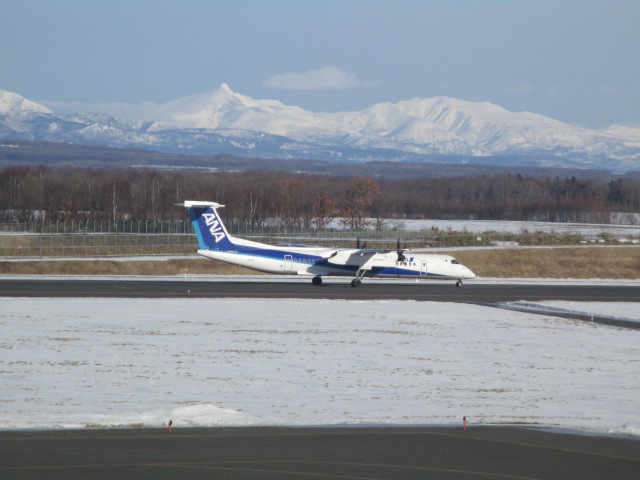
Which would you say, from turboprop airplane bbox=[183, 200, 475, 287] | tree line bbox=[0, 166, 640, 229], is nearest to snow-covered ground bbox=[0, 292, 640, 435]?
turboprop airplane bbox=[183, 200, 475, 287]

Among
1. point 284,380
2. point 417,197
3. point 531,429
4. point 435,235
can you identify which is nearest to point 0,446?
point 284,380

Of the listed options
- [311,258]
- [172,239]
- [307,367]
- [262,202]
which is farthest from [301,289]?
[262,202]

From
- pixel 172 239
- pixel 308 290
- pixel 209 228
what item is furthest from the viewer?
pixel 172 239

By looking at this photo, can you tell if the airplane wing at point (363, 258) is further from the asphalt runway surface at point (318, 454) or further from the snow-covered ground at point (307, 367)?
the asphalt runway surface at point (318, 454)

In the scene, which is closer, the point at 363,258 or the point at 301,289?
the point at 301,289

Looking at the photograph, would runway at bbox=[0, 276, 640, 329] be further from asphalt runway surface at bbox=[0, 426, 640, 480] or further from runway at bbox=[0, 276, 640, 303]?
asphalt runway surface at bbox=[0, 426, 640, 480]

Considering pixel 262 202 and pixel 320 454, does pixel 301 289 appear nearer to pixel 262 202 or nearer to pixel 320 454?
pixel 320 454

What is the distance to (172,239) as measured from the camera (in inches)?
2714

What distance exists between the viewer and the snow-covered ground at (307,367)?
16969 millimetres

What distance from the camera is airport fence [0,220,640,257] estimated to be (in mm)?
64562

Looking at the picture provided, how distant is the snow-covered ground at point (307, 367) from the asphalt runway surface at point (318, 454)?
93cm

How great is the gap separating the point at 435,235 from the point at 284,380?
60361 millimetres

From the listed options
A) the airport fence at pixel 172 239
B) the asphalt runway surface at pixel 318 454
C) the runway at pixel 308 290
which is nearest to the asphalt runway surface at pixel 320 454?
the asphalt runway surface at pixel 318 454

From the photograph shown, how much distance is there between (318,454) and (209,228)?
3202cm
